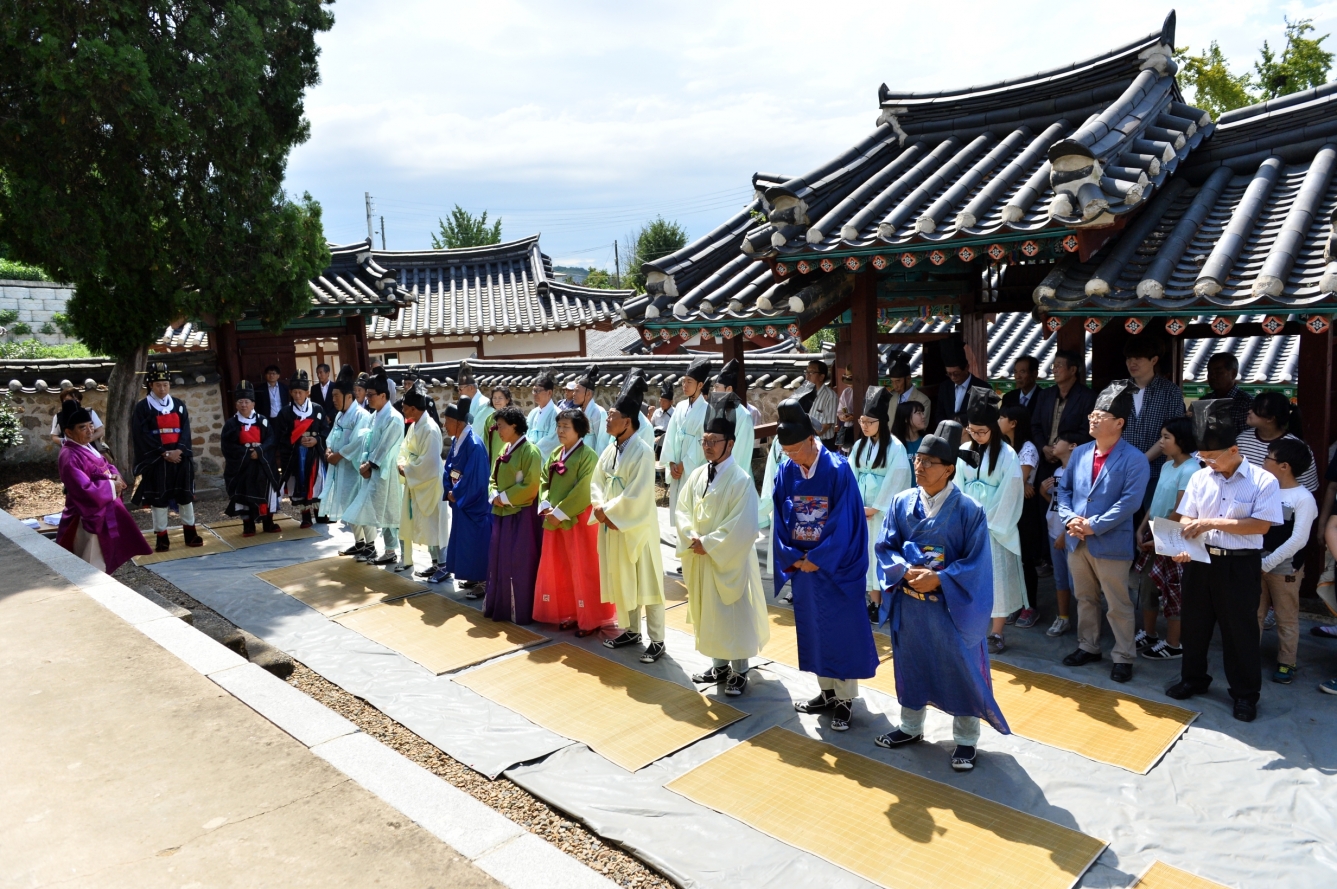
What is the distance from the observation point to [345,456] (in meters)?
9.18

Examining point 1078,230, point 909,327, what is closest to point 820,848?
point 1078,230

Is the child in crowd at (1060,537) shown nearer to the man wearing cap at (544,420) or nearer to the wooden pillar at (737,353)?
the wooden pillar at (737,353)

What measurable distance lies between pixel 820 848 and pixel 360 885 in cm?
199

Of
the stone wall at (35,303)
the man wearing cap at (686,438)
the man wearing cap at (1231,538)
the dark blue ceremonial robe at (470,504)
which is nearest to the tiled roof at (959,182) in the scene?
the man wearing cap at (686,438)

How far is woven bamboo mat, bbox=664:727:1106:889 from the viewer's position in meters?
3.78

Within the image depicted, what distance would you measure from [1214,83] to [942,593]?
17694 mm

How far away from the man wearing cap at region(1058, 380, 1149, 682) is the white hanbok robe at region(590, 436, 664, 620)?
282cm

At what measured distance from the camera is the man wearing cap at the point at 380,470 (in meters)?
8.93

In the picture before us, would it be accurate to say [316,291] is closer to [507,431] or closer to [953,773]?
[507,431]

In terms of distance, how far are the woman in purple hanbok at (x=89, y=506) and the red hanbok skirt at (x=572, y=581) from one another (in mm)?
4007

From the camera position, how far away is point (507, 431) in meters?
7.19

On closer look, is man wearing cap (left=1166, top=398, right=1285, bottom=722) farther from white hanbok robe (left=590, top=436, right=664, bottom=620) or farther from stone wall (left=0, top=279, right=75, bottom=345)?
stone wall (left=0, top=279, right=75, bottom=345)

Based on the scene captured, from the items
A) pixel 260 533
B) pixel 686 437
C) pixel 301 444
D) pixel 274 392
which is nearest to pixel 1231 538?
pixel 686 437

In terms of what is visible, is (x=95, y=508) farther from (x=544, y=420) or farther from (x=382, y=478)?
(x=544, y=420)
